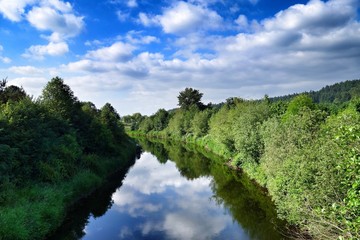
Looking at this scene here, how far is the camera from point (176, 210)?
31469 millimetres

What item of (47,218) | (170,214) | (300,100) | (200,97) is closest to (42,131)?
(47,218)

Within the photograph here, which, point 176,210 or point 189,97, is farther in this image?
point 189,97

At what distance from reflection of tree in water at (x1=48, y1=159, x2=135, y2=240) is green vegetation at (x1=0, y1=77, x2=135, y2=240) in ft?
2.23

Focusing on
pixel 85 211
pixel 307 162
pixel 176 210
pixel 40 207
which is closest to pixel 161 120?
pixel 176 210

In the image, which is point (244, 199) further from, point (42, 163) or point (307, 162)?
point (42, 163)

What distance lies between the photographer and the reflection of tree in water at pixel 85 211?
2381cm

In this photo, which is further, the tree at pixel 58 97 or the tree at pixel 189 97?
the tree at pixel 189 97

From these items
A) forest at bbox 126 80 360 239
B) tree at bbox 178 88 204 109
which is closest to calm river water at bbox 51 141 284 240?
forest at bbox 126 80 360 239

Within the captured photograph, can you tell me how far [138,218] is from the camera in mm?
29156

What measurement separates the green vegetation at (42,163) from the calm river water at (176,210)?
1835 mm

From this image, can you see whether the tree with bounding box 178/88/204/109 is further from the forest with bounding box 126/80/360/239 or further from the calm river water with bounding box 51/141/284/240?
the calm river water with bounding box 51/141/284/240

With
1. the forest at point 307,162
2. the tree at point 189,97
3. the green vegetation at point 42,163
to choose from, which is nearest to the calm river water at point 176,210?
the green vegetation at point 42,163

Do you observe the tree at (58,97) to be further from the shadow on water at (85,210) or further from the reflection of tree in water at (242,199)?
the reflection of tree in water at (242,199)

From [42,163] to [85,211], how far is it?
609 cm
